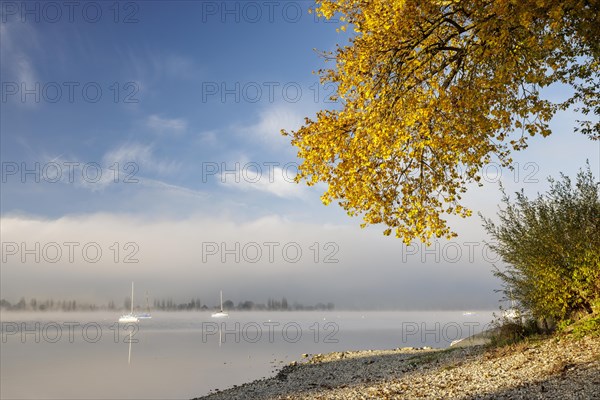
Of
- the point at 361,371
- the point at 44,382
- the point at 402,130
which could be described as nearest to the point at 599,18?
the point at 402,130

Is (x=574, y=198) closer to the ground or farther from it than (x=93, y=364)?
farther from it

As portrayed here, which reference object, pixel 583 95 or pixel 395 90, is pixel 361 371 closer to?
pixel 395 90

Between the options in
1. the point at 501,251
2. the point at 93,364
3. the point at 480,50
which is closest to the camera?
the point at 480,50

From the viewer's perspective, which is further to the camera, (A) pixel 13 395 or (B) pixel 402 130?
(A) pixel 13 395

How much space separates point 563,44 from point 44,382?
37680 millimetres

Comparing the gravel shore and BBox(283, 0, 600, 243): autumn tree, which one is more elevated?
BBox(283, 0, 600, 243): autumn tree

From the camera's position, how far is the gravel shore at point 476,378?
11.1 m

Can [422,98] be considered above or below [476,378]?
above

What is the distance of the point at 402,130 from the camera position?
12406mm

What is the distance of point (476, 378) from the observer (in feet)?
43.0

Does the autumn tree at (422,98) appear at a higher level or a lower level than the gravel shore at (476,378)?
higher

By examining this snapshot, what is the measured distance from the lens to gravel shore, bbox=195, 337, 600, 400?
11.1 meters

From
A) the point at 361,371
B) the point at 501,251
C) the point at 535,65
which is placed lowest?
the point at 361,371

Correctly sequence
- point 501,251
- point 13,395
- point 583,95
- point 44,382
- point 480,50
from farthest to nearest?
point 44,382, point 13,395, point 501,251, point 583,95, point 480,50
